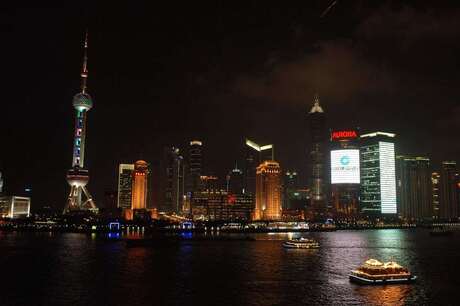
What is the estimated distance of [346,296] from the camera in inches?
1650

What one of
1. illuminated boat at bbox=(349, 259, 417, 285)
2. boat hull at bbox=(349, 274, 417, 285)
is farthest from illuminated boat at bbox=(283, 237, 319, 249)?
boat hull at bbox=(349, 274, 417, 285)

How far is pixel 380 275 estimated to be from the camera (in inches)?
1853

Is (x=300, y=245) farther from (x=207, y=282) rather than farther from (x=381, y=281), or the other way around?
(x=381, y=281)

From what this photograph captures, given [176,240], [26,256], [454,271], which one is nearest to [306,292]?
[454,271]

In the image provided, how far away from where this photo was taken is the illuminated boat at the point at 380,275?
Answer: 46906 mm

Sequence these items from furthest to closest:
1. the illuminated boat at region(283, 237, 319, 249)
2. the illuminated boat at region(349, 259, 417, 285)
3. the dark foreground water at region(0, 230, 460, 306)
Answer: the illuminated boat at region(283, 237, 319, 249), the illuminated boat at region(349, 259, 417, 285), the dark foreground water at region(0, 230, 460, 306)

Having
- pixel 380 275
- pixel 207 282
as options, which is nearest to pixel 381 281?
pixel 380 275

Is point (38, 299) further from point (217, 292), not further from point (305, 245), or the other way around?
point (305, 245)

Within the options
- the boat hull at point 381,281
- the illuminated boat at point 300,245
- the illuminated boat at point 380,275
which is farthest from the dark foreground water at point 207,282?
the illuminated boat at point 300,245

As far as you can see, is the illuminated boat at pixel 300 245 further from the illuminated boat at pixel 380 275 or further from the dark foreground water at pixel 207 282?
the illuminated boat at pixel 380 275

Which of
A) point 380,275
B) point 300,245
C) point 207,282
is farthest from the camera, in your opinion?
point 300,245

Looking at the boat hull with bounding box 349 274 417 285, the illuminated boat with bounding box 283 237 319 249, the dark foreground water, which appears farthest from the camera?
the illuminated boat with bounding box 283 237 319 249

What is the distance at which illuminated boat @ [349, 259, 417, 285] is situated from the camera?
4691 centimetres

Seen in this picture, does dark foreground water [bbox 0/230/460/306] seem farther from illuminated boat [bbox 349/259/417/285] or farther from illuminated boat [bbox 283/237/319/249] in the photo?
illuminated boat [bbox 283/237/319/249]
